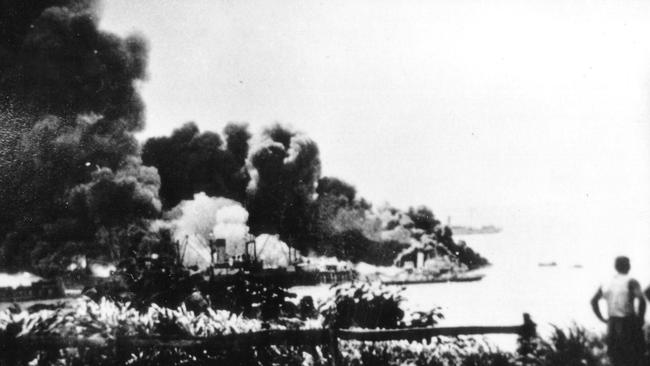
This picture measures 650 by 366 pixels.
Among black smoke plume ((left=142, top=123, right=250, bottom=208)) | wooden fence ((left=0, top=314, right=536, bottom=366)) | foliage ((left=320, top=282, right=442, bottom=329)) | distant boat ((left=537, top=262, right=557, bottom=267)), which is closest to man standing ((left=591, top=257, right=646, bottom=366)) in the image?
wooden fence ((left=0, top=314, right=536, bottom=366))

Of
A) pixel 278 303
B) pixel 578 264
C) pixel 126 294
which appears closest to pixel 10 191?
pixel 126 294

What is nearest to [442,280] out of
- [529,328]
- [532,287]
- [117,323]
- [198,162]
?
[532,287]

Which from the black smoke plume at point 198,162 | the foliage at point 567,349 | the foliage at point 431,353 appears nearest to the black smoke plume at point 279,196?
the black smoke plume at point 198,162

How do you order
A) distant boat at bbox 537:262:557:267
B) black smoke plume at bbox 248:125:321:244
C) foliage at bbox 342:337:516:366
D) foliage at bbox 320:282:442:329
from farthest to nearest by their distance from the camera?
black smoke plume at bbox 248:125:321:244, distant boat at bbox 537:262:557:267, foliage at bbox 320:282:442:329, foliage at bbox 342:337:516:366

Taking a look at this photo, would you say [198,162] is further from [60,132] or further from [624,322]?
[624,322]

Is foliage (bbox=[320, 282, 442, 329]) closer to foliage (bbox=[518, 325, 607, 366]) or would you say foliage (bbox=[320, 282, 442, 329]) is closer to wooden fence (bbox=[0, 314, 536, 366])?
wooden fence (bbox=[0, 314, 536, 366])

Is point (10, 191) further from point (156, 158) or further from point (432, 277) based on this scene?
point (432, 277)
